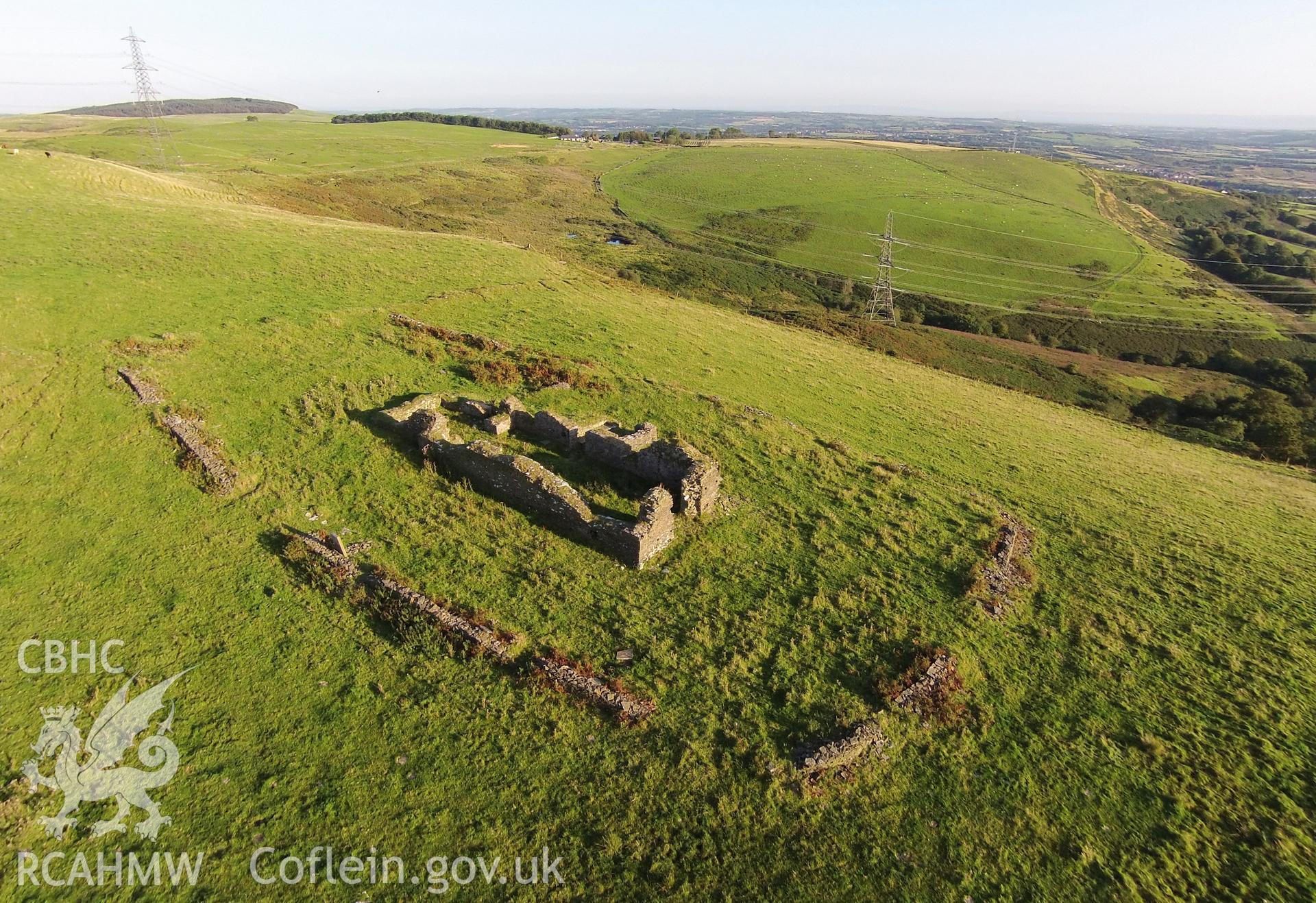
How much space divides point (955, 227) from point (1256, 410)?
62.3m

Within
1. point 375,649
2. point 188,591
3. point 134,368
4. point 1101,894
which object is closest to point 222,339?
point 134,368

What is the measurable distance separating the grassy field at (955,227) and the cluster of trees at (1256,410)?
12.0 metres

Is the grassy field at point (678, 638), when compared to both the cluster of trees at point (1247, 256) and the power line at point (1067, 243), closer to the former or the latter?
the power line at point (1067, 243)

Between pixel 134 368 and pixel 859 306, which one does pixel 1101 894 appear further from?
pixel 859 306

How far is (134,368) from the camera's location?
19859mm

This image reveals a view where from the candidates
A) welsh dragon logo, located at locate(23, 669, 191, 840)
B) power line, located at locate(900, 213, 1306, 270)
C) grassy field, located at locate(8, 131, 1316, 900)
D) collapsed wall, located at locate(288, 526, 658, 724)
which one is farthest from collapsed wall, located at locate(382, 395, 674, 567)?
power line, located at locate(900, 213, 1306, 270)

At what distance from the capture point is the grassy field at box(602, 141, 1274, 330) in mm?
72500

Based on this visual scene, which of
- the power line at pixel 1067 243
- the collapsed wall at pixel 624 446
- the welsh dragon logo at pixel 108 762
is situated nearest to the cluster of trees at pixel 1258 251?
the power line at pixel 1067 243

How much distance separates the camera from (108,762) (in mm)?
9047

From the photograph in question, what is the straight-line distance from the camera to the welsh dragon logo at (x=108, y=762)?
27.8 ft

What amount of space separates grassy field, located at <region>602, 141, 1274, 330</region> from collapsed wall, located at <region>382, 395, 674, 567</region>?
2727 inches

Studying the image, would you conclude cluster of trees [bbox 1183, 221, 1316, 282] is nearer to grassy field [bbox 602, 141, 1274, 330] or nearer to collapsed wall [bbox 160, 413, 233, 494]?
grassy field [bbox 602, 141, 1274, 330]

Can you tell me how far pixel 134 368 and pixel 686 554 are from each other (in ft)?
68.0

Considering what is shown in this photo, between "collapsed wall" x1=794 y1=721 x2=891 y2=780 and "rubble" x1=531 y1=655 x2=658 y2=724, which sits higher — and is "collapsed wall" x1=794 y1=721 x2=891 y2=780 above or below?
below
